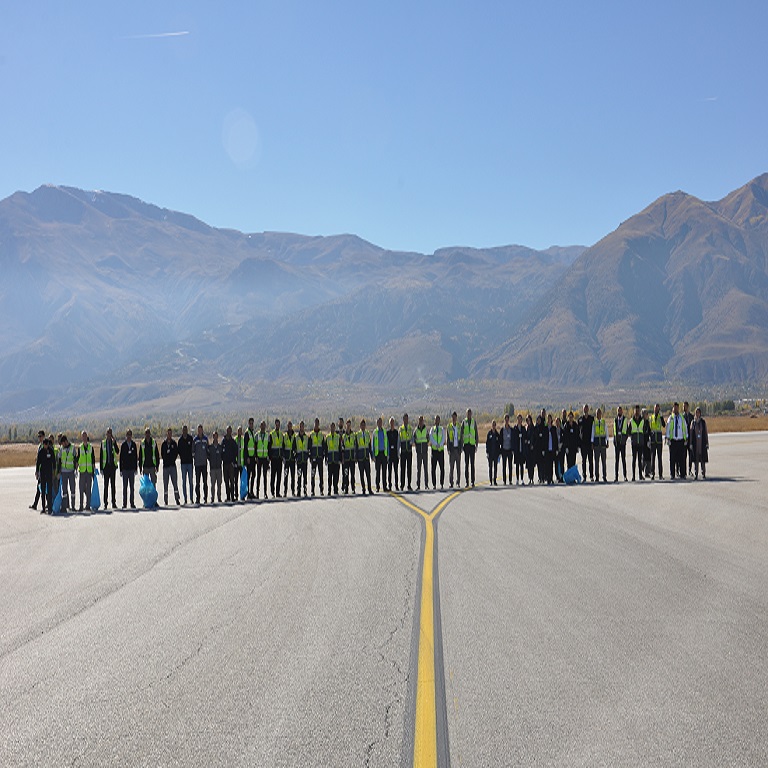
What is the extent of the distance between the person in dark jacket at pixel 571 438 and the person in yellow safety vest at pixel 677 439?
8.05 feet

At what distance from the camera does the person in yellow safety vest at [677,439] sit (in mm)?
23906

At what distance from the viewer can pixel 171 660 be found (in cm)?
710

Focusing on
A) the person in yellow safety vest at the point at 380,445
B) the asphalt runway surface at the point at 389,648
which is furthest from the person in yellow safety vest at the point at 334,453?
the asphalt runway surface at the point at 389,648

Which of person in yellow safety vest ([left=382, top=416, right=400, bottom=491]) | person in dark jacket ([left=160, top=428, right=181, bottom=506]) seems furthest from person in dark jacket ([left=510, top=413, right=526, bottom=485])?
person in dark jacket ([left=160, top=428, right=181, bottom=506])

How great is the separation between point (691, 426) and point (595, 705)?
19648mm

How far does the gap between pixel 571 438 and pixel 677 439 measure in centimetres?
278

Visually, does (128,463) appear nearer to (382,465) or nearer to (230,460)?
(230,460)

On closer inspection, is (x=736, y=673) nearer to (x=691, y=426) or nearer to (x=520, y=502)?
(x=520, y=502)

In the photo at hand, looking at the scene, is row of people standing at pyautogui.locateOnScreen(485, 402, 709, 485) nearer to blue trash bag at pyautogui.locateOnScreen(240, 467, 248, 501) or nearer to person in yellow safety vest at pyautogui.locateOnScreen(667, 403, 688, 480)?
person in yellow safety vest at pyautogui.locateOnScreen(667, 403, 688, 480)

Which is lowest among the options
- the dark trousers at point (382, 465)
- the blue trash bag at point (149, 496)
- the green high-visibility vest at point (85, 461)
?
the blue trash bag at point (149, 496)

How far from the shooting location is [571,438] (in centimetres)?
2502

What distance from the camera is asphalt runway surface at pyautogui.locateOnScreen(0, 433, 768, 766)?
529 centimetres

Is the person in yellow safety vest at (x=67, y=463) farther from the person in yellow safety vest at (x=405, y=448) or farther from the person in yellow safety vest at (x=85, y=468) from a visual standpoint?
the person in yellow safety vest at (x=405, y=448)

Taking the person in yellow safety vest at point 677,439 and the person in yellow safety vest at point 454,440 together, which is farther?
the person in yellow safety vest at point 454,440
